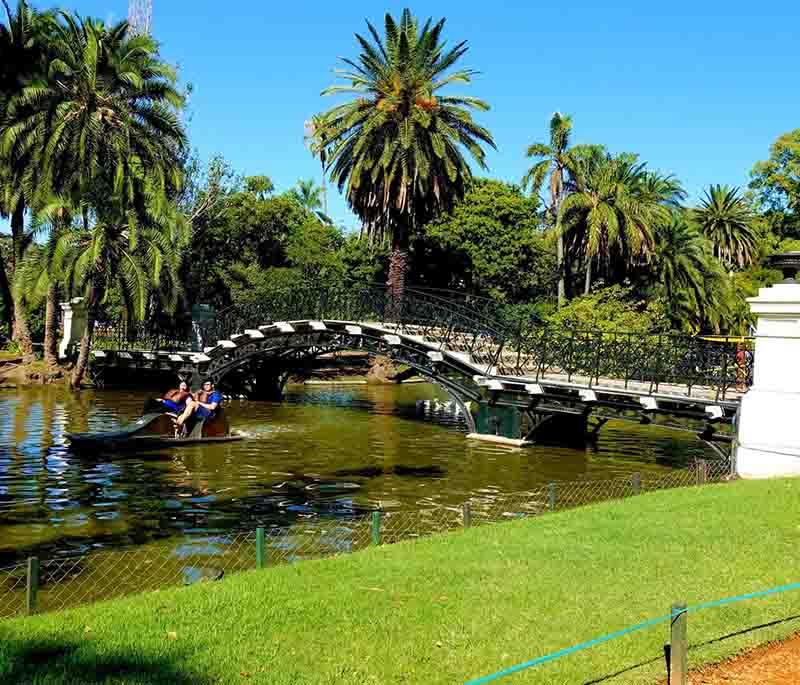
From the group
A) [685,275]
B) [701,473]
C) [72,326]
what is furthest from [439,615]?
[685,275]

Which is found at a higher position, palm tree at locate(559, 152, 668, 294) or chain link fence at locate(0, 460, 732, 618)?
palm tree at locate(559, 152, 668, 294)

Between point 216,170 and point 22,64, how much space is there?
53.2 metres

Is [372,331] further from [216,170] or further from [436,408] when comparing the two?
[216,170]

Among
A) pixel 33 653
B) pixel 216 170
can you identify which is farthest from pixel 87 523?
pixel 216 170

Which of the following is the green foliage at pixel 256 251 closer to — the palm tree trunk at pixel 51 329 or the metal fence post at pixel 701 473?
the palm tree trunk at pixel 51 329

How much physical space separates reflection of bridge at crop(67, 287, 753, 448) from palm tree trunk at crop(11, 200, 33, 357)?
353 inches

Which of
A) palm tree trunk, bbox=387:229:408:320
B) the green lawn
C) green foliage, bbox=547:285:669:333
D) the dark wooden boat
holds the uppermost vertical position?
palm tree trunk, bbox=387:229:408:320

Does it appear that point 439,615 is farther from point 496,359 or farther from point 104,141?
point 104,141

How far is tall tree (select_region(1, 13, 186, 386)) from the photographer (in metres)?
41.0

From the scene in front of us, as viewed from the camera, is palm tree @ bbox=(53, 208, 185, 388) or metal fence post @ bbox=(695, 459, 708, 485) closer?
metal fence post @ bbox=(695, 459, 708, 485)

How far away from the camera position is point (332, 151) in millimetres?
40906

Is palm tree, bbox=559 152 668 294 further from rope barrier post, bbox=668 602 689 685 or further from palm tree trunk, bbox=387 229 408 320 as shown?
rope barrier post, bbox=668 602 689 685

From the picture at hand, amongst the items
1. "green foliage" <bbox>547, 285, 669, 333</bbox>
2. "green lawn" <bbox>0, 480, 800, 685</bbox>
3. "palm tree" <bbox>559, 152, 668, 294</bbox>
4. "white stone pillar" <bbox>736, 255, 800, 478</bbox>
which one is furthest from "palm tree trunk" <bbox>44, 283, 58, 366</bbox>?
"green lawn" <bbox>0, 480, 800, 685</bbox>

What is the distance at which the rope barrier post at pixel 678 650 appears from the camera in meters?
6.51
